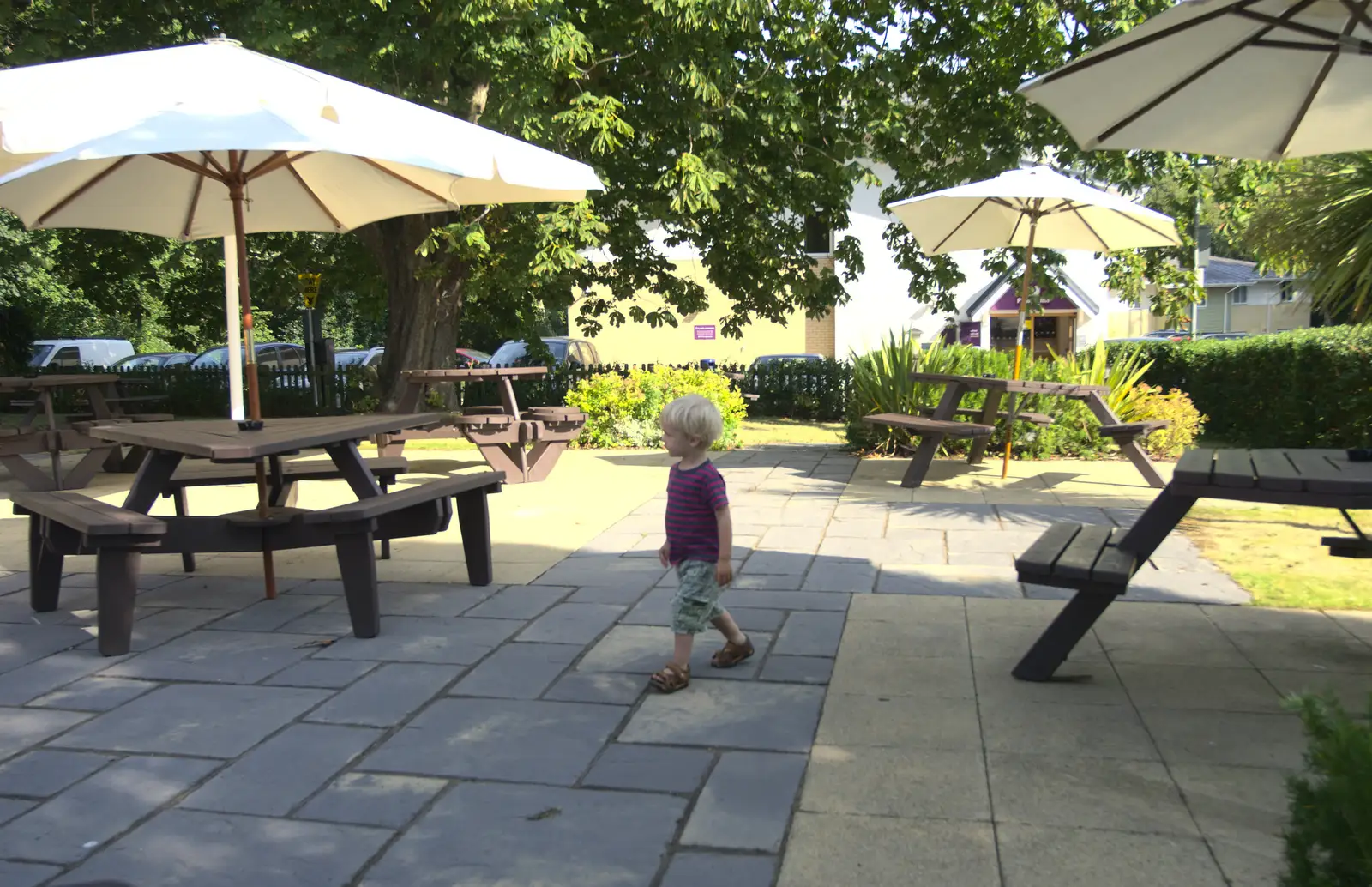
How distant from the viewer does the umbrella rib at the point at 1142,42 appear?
4.31 meters

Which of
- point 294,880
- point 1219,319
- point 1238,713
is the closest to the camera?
point 294,880

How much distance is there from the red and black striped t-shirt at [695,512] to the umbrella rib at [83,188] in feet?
13.3

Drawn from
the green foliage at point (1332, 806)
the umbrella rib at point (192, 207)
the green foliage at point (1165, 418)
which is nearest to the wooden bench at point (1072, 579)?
the green foliage at point (1332, 806)

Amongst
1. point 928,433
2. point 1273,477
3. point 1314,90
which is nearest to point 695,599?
point 1273,477

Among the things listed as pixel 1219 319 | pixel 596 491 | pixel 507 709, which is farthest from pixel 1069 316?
pixel 507 709

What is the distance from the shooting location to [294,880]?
8.22ft

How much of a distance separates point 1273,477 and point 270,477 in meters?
4.84

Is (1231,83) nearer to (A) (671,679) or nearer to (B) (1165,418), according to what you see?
(A) (671,679)

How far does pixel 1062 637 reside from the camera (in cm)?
381

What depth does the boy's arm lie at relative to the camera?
3670 millimetres

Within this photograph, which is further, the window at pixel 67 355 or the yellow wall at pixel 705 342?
the yellow wall at pixel 705 342

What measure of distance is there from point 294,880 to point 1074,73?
442 centimetres

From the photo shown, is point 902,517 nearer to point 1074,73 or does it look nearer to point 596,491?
point 596,491

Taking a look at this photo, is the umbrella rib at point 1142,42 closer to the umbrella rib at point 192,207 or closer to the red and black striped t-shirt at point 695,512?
the red and black striped t-shirt at point 695,512
